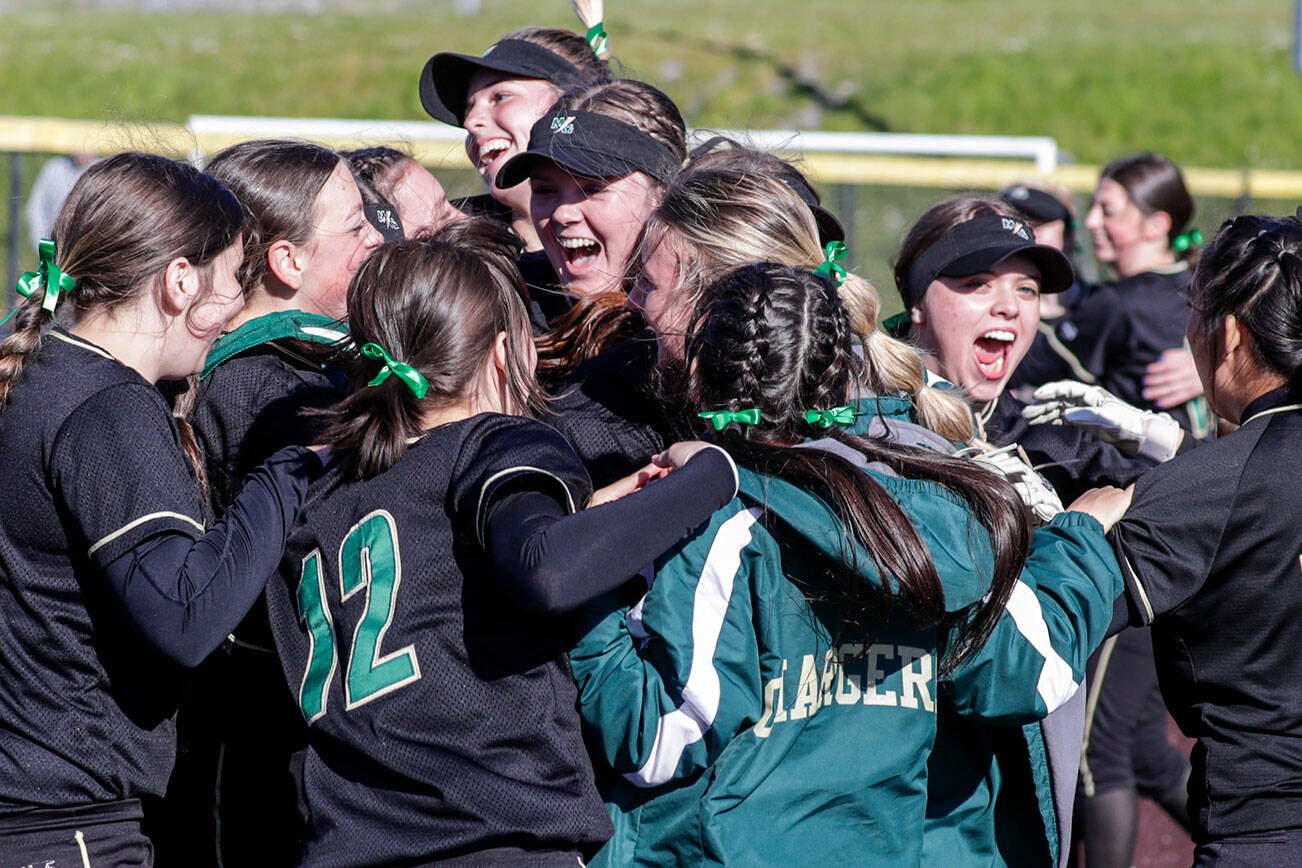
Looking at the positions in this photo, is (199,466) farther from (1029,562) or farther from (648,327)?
(1029,562)

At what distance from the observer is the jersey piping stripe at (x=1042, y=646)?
2287 mm

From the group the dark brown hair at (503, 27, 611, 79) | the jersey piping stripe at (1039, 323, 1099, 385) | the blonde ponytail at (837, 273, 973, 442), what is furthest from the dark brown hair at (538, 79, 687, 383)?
the jersey piping stripe at (1039, 323, 1099, 385)

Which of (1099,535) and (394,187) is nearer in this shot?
(1099,535)

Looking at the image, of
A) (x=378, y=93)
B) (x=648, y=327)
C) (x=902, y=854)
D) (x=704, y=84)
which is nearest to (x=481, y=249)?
(x=648, y=327)

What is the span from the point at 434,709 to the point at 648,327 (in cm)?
96

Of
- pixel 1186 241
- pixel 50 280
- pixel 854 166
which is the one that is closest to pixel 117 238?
pixel 50 280

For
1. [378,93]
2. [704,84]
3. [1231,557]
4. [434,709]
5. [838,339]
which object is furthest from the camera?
[704,84]

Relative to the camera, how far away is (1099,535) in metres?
2.48

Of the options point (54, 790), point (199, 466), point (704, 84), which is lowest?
point (704, 84)

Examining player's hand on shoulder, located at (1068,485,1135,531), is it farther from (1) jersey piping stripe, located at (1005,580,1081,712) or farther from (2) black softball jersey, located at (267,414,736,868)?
(2) black softball jersey, located at (267,414,736,868)

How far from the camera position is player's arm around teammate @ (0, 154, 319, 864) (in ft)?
7.20

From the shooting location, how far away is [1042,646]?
2293 millimetres

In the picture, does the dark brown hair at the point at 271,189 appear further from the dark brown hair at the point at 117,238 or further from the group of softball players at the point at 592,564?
the dark brown hair at the point at 117,238

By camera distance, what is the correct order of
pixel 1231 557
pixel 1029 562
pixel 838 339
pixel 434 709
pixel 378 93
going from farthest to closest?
pixel 378 93 → pixel 1231 557 → pixel 1029 562 → pixel 838 339 → pixel 434 709
